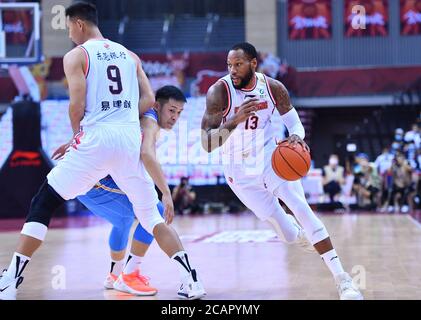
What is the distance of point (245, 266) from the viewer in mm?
6676

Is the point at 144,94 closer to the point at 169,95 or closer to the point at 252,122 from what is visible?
the point at 169,95

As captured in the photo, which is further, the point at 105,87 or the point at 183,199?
the point at 183,199

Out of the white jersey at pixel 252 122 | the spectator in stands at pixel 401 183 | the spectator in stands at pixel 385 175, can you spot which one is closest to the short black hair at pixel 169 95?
the white jersey at pixel 252 122

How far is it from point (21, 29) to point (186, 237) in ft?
22.0

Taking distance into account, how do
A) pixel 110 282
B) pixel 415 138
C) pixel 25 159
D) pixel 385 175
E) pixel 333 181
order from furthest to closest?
pixel 415 138
pixel 333 181
pixel 385 175
pixel 25 159
pixel 110 282

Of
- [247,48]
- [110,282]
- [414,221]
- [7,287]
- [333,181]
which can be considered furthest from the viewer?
[333,181]

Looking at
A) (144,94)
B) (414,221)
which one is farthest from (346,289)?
(414,221)

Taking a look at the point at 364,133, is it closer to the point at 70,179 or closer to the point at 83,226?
the point at 83,226

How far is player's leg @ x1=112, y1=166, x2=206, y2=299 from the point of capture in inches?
185

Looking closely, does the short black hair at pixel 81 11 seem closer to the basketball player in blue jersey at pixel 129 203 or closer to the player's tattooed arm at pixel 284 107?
the basketball player in blue jersey at pixel 129 203

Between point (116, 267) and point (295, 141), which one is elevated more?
point (295, 141)

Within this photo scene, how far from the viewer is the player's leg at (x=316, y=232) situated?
472 centimetres

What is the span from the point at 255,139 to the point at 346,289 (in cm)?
137
